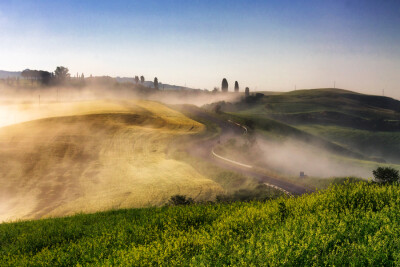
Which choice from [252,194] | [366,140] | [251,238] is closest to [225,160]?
[252,194]

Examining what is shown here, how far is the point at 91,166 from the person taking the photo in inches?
2367

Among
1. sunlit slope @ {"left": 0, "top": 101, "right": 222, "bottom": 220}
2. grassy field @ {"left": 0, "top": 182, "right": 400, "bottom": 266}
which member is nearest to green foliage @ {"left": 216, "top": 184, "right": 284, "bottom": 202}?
sunlit slope @ {"left": 0, "top": 101, "right": 222, "bottom": 220}

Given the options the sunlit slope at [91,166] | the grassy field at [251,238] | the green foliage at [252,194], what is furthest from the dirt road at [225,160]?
the grassy field at [251,238]

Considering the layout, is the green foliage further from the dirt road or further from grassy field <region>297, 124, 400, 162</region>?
grassy field <region>297, 124, 400, 162</region>

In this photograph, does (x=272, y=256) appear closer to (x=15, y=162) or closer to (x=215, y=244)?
(x=215, y=244)

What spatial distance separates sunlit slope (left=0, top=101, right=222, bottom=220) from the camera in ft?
138

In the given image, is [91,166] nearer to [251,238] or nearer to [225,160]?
[225,160]

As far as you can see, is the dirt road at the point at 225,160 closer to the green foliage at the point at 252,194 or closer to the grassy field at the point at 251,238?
the green foliage at the point at 252,194

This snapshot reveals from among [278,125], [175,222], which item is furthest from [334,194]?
[278,125]

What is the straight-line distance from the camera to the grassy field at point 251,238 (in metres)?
9.13

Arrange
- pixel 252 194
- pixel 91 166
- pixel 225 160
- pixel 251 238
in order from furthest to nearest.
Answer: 1. pixel 225 160
2. pixel 91 166
3. pixel 252 194
4. pixel 251 238

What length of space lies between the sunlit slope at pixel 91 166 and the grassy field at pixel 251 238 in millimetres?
20860

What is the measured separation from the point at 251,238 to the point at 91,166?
5466 cm

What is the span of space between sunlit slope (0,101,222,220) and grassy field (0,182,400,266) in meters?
20.9
